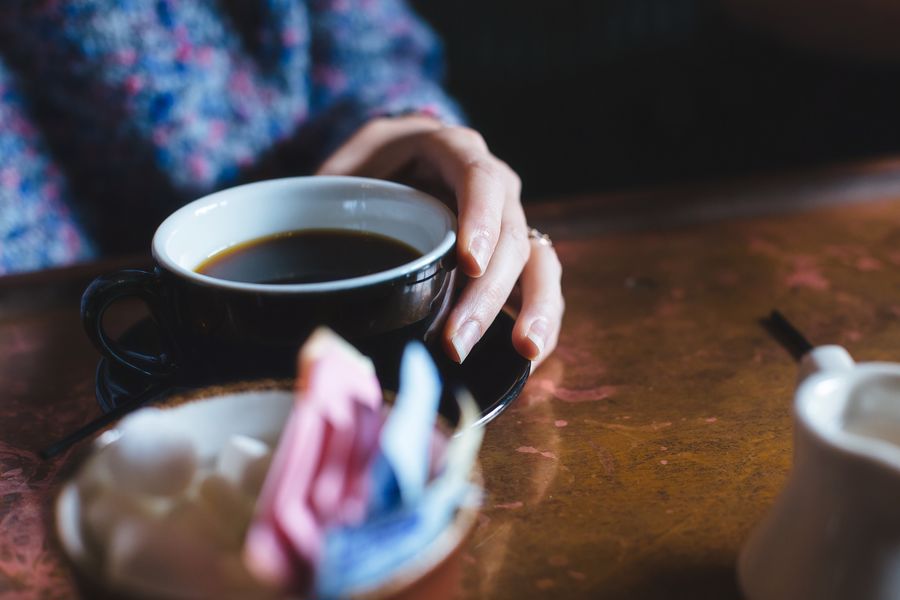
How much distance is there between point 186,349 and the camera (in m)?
0.43

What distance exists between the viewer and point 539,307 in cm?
52

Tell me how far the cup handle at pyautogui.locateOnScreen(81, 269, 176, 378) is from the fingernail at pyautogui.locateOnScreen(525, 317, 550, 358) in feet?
0.69

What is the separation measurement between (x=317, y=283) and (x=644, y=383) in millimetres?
223

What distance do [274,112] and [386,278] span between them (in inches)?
23.8

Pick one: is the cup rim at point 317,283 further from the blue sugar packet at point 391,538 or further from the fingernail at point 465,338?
the blue sugar packet at point 391,538

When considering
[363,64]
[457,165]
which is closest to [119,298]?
[457,165]

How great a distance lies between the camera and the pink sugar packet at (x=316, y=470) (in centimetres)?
21

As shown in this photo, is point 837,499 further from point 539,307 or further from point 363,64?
point 363,64

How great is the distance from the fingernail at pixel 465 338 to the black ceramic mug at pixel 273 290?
15 millimetres

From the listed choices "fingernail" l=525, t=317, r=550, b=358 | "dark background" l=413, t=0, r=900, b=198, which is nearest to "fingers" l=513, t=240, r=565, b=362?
"fingernail" l=525, t=317, r=550, b=358

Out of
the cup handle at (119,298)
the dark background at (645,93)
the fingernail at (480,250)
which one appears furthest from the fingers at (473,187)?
the dark background at (645,93)

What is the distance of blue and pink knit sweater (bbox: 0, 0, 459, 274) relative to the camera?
81cm

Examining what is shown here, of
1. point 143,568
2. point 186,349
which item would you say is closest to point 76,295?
point 186,349

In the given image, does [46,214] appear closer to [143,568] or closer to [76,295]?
[76,295]
